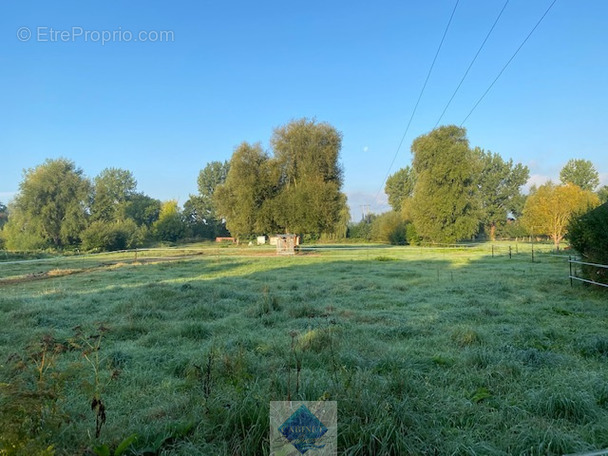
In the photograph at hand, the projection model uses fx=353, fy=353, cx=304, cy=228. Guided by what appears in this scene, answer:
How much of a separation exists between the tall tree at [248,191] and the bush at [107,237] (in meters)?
15.8

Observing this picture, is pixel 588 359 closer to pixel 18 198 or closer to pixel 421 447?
pixel 421 447

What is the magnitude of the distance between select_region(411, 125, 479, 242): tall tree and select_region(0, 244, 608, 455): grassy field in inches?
1227

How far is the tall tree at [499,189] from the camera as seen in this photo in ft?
208

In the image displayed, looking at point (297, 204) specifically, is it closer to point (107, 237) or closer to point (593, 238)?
point (593, 238)

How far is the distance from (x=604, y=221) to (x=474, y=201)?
3291 centimetres

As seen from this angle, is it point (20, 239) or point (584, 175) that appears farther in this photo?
point (584, 175)

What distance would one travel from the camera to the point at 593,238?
968cm

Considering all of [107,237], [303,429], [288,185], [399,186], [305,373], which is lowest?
[305,373]

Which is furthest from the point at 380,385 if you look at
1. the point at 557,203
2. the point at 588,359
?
the point at 557,203

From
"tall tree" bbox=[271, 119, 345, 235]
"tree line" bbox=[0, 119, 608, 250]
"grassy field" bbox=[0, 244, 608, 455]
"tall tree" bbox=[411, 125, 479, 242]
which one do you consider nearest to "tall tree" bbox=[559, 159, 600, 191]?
"tree line" bbox=[0, 119, 608, 250]

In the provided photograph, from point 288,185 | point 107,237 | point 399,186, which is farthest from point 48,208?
point 399,186

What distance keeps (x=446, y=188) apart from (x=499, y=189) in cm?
3362

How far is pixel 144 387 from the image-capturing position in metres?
3.48

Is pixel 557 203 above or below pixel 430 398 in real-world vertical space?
above
